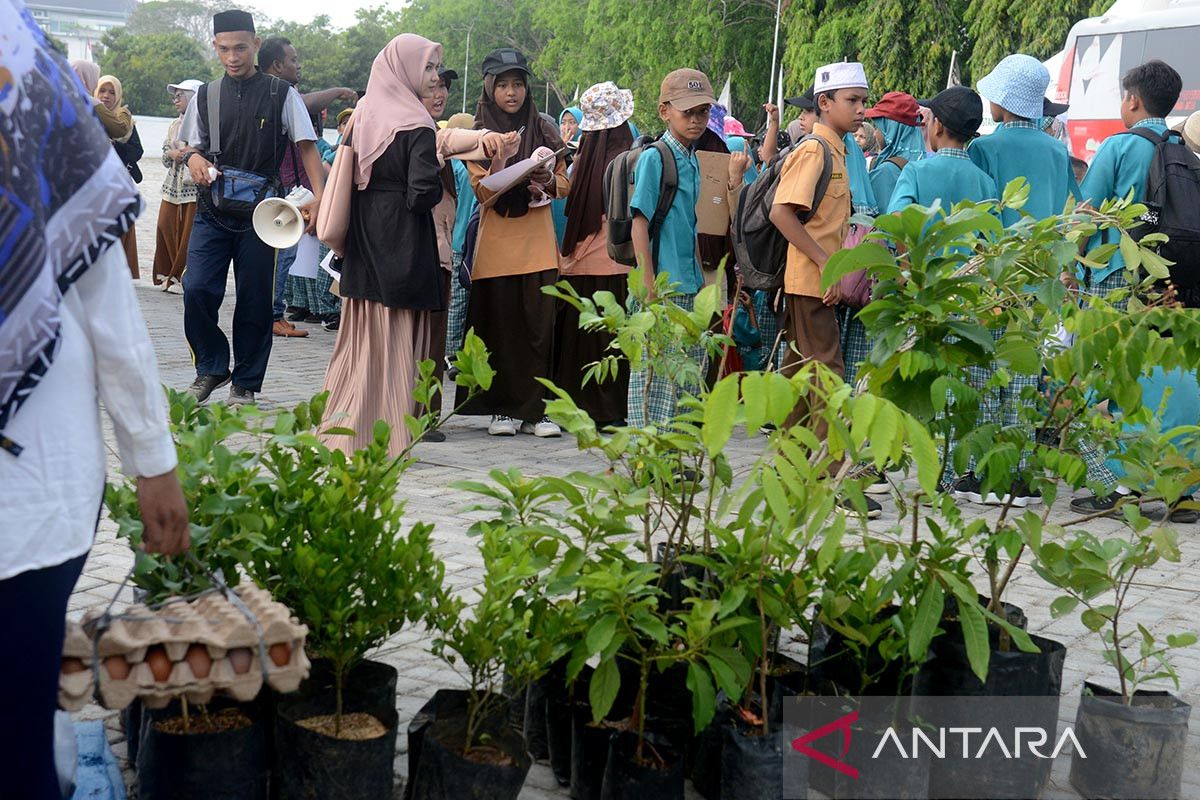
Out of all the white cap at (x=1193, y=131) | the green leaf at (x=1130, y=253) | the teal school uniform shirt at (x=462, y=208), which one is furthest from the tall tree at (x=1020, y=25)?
the green leaf at (x=1130, y=253)

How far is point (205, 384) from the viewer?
27.5 ft

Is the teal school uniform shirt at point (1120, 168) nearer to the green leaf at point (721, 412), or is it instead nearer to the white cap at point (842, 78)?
the white cap at point (842, 78)

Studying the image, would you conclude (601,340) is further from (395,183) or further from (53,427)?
(53,427)

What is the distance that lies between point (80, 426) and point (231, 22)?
658 cm

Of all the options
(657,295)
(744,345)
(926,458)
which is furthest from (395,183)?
(926,458)

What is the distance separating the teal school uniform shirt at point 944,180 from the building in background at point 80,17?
527ft

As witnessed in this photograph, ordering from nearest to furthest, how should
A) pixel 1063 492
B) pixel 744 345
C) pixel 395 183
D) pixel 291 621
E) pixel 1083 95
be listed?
pixel 291 621 → pixel 395 183 → pixel 1063 492 → pixel 744 345 → pixel 1083 95

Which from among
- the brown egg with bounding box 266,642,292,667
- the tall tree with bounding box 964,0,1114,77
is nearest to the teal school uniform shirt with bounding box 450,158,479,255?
the brown egg with bounding box 266,642,292,667

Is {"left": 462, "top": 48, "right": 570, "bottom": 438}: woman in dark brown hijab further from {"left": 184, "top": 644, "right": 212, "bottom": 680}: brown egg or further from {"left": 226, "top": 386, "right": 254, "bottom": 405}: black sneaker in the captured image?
{"left": 184, "top": 644, "right": 212, "bottom": 680}: brown egg

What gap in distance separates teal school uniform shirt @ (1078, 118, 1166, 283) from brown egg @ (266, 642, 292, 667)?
5.54m

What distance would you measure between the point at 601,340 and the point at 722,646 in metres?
5.41

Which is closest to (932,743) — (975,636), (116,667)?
(975,636)

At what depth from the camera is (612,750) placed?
10.6 ft

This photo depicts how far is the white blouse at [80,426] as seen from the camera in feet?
6.91
